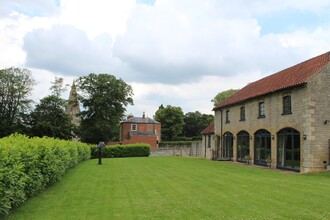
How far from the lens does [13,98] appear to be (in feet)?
181

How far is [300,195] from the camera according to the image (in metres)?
10.7

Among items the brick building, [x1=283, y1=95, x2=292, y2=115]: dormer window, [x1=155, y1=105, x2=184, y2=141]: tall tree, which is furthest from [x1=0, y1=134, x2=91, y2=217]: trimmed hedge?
[x1=155, y1=105, x2=184, y2=141]: tall tree

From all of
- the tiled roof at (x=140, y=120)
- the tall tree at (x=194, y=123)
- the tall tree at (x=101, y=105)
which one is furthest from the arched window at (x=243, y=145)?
the tall tree at (x=194, y=123)

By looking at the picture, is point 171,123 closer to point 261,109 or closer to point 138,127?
point 138,127

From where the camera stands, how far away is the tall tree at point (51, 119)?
179ft

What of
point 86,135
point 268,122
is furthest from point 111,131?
point 268,122

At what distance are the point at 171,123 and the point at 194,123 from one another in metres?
9.21

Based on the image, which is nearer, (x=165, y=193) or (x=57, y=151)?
(x=165, y=193)

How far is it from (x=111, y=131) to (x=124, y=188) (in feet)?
152

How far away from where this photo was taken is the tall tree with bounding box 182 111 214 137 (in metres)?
90.9

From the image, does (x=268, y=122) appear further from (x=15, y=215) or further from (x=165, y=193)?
(x=15, y=215)

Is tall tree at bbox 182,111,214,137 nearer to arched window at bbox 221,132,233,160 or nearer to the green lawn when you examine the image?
arched window at bbox 221,132,233,160

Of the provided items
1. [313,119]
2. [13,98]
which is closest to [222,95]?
[13,98]

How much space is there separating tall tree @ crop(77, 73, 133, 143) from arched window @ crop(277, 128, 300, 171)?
3853 centimetres
